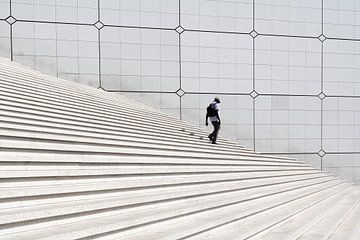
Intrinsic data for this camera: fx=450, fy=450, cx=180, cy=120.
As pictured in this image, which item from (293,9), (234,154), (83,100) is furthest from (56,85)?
(293,9)

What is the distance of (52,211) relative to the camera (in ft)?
10.9

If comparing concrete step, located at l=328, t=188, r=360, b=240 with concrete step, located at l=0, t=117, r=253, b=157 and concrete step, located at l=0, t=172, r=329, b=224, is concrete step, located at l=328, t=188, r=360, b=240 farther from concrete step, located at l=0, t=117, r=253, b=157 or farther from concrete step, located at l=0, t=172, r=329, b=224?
concrete step, located at l=0, t=117, r=253, b=157

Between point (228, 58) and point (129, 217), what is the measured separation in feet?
22.6

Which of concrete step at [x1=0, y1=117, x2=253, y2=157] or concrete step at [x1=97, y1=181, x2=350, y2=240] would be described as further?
concrete step at [x1=0, y1=117, x2=253, y2=157]

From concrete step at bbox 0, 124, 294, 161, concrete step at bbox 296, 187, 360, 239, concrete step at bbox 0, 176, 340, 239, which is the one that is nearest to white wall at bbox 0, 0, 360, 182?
concrete step at bbox 0, 124, 294, 161

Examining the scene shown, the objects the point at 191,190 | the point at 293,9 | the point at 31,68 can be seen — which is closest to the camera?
the point at 191,190

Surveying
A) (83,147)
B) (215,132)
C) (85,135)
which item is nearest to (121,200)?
(83,147)

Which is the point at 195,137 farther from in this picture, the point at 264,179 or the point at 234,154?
the point at 264,179

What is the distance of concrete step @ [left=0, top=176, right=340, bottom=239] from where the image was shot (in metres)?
3.15

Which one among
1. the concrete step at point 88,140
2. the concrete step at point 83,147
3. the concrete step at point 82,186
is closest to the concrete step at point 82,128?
the concrete step at point 88,140

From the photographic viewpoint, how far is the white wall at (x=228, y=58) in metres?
9.16

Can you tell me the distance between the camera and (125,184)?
14.6 feet

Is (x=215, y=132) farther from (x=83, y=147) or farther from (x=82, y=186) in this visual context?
(x=82, y=186)

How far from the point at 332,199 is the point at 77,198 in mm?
4388
